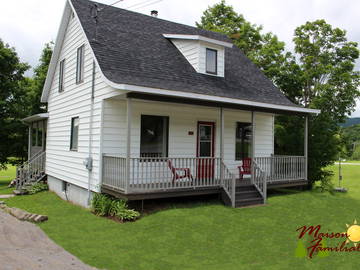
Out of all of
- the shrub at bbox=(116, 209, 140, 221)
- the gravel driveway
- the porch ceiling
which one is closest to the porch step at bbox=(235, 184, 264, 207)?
the porch ceiling

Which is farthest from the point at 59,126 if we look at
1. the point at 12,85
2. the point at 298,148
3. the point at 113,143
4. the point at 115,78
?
the point at 298,148

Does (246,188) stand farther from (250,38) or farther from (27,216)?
(250,38)

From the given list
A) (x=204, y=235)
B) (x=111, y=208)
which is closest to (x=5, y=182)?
(x=111, y=208)

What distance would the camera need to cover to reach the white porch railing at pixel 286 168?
12.7 metres

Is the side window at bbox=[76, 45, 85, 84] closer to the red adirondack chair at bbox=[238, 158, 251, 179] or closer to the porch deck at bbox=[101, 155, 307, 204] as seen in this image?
the porch deck at bbox=[101, 155, 307, 204]

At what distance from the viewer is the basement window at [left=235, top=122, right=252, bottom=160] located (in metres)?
13.8

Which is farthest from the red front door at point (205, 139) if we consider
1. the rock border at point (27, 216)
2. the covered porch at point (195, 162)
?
the rock border at point (27, 216)

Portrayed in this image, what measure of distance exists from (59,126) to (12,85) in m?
9.05

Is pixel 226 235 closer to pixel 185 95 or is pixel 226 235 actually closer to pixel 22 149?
pixel 185 95

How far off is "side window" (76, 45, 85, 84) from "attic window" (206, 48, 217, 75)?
4.91 m

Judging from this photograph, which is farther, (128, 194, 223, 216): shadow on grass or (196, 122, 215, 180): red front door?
(196, 122, 215, 180): red front door

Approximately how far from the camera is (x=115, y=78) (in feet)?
30.7

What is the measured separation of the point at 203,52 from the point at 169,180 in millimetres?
5453

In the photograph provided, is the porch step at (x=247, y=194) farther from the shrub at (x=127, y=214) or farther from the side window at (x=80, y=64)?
the side window at (x=80, y=64)
